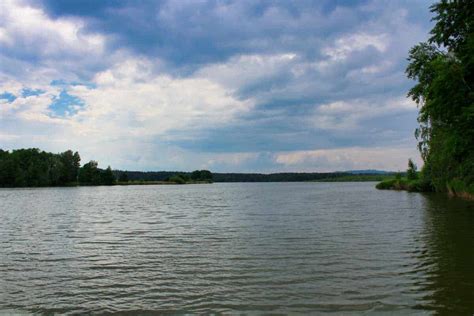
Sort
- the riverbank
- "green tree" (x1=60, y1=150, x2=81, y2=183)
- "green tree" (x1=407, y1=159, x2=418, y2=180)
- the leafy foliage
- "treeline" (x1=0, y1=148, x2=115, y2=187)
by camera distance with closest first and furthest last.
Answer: the leafy foliage
the riverbank
"green tree" (x1=407, y1=159, x2=418, y2=180)
"treeline" (x1=0, y1=148, x2=115, y2=187)
"green tree" (x1=60, y1=150, x2=81, y2=183)

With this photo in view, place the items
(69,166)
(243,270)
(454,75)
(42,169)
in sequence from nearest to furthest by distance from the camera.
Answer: (243,270)
(454,75)
(42,169)
(69,166)

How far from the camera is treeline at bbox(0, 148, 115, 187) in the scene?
14850 cm

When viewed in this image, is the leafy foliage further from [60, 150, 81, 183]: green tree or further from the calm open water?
[60, 150, 81, 183]: green tree

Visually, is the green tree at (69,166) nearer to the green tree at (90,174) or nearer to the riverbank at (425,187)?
the green tree at (90,174)

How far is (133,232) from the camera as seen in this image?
2416 centimetres

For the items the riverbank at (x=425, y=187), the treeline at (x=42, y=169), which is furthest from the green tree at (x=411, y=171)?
the treeline at (x=42, y=169)

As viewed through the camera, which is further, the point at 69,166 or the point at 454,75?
the point at 69,166

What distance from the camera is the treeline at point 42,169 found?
148m

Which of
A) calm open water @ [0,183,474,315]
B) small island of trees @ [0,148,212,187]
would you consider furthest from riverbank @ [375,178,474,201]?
small island of trees @ [0,148,212,187]

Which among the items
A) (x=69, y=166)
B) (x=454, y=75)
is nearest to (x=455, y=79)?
(x=454, y=75)

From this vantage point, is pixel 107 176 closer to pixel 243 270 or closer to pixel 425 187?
pixel 425 187

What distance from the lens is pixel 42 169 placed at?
514 feet

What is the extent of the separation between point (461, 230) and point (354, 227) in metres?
5.82

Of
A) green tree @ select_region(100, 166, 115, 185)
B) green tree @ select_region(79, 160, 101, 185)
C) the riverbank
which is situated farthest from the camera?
green tree @ select_region(100, 166, 115, 185)
